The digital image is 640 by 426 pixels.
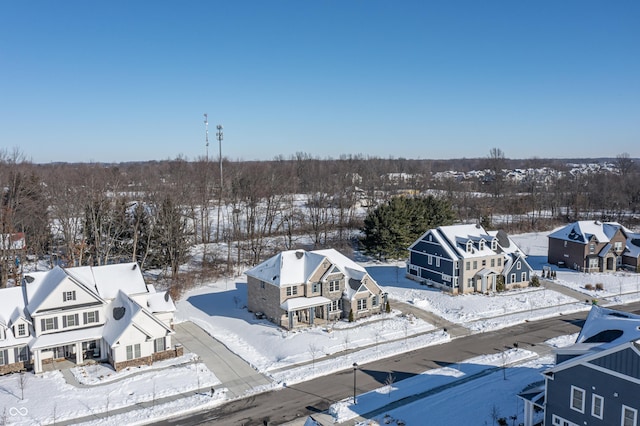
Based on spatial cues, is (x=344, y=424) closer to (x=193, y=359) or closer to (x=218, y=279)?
(x=193, y=359)

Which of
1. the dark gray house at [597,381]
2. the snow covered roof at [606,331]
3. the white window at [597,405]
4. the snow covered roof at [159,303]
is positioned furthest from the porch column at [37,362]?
the white window at [597,405]

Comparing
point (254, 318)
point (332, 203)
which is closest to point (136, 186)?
point (332, 203)

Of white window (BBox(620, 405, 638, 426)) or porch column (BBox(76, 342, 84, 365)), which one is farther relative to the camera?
Result: porch column (BBox(76, 342, 84, 365))

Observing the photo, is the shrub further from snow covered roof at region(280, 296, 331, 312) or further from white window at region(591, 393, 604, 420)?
white window at region(591, 393, 604, 420)

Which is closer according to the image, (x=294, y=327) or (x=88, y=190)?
(x=294, y=327)

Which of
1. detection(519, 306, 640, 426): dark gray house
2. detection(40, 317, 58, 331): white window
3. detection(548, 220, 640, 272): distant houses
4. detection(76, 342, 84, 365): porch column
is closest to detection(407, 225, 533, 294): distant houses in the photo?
detection(548, 220, 640, 272): distant houses

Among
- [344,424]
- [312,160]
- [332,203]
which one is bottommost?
[344,424]
